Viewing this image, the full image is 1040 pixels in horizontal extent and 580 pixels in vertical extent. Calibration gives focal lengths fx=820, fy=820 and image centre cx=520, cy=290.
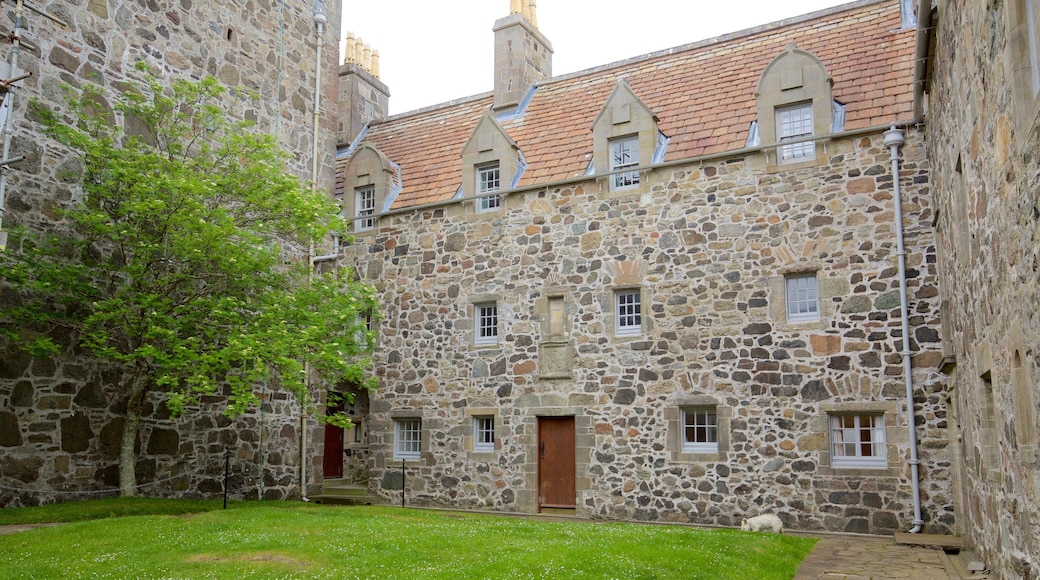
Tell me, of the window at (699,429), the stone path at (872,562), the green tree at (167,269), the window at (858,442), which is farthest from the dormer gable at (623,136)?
the stone path at (872,562)

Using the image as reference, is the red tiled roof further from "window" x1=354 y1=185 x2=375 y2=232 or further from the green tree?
the green tree

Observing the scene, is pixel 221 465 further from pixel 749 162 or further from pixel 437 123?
pixel 749 162

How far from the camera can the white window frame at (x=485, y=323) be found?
55.4 ft

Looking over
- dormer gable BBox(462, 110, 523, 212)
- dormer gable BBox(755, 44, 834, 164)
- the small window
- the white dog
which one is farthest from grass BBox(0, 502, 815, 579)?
dormer gable BBox(462, 110, 523, 212)

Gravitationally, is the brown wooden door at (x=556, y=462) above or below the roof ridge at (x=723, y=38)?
below

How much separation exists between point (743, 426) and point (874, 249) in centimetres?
360

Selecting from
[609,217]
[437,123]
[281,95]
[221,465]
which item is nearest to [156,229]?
[221,465]

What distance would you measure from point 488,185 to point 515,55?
12.8ft

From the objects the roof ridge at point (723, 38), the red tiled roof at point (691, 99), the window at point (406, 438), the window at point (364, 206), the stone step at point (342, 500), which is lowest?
the stone step at point (342, 500)

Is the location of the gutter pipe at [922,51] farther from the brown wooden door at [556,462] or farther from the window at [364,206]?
the window at [364,206]

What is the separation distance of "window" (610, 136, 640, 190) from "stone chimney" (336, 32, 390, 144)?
846cm

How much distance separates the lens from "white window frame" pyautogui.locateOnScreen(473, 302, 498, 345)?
16891mm

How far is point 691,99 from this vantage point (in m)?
16.5

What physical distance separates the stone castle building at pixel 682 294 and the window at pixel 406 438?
0.06m
